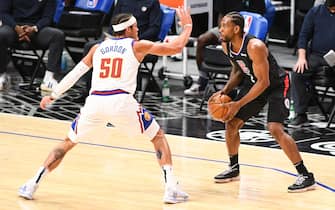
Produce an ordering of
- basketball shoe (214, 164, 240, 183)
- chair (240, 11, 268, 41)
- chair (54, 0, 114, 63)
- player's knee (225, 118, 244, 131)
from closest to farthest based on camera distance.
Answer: player's knee (225, 118, 244, 131)
basketball shoe (214, 164, 240, 183)
chair (240, 11, 268, 41)
chair (54, 0, 114, 63)

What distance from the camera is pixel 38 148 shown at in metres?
11.0

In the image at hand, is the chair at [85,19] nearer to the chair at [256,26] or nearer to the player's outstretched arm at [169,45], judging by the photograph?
the chair at [256,26]

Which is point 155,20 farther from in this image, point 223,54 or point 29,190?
point 29,190

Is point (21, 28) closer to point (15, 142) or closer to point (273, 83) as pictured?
point (15, 142)

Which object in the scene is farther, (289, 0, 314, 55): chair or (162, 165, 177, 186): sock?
(289, 0, 314, 55): chair

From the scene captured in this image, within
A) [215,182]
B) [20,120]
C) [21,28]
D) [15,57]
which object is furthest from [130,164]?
[15,57]

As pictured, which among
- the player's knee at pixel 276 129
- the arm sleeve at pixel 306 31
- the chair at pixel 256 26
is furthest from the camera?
the chair at pixel 256 26

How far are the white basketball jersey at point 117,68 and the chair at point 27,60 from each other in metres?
5.64

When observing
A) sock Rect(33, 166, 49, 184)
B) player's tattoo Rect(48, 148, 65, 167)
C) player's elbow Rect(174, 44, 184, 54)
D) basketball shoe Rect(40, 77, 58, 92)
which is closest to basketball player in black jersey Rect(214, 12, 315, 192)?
player's elbow Rect(174, 44, 184, 54)

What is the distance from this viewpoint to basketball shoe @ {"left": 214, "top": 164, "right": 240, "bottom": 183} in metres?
9.68

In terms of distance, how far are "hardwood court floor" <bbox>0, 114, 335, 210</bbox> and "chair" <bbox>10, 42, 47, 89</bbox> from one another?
2.58m

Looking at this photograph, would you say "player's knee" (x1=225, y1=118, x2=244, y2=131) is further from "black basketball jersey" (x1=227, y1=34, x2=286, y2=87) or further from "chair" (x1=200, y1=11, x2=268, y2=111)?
"chair" (x1=200, y1=11, x2=268, y2=111)

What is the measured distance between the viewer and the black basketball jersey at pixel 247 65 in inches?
364

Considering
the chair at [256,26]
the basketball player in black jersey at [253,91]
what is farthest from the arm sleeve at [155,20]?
the basketball player in black jersey at [253,91]
